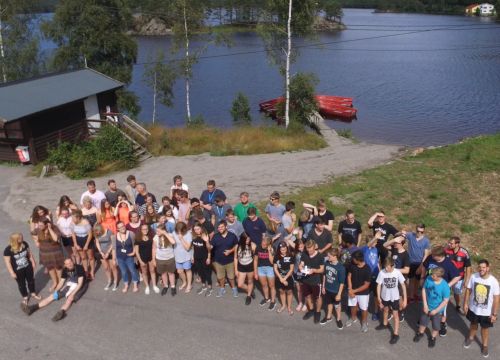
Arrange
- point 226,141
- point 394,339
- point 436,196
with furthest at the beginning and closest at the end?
point 226,141
point 436,196
point 394,339

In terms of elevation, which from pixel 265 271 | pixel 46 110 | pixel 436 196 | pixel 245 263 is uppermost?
pixel 46 110

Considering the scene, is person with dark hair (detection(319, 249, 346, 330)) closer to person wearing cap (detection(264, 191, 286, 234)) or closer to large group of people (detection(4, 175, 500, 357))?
large group of people (detection(4, 175, 500, 357))

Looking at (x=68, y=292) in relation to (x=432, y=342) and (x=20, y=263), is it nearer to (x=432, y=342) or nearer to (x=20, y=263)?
(x=20, y=263)

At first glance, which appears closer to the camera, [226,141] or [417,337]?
[417,337]

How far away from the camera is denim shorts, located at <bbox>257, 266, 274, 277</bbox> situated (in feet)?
28.2

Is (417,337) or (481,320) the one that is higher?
(481,320)

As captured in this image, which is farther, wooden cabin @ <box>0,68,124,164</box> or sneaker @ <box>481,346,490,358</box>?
wooden cabin @ <box>0,68,124,164</box>

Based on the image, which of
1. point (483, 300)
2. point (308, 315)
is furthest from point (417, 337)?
point (308, 315)

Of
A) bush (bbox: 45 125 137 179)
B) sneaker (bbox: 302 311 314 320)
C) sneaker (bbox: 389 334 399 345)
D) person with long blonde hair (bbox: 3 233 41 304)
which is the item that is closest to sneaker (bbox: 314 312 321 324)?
sneaker (bbox: 302 311 314 320)

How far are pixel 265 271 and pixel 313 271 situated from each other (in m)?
1.01

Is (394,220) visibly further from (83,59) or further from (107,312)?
(83,59)

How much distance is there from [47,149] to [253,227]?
13020 millimetres

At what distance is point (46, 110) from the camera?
1838 cm

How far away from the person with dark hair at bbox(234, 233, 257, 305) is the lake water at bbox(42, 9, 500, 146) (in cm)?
2129
